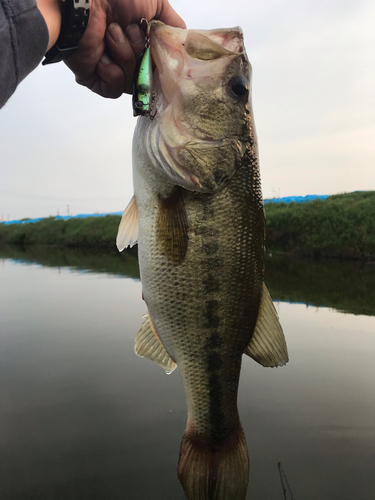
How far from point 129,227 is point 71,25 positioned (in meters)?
0.96

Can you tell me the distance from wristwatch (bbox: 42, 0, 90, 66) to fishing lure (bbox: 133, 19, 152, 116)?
31cm

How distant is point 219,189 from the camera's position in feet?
5.97

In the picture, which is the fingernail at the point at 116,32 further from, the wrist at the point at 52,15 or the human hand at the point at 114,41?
the wrist at the point at 52,15

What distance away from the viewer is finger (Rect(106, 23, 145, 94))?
1836 mm

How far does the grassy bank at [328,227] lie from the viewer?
1900 centimetres

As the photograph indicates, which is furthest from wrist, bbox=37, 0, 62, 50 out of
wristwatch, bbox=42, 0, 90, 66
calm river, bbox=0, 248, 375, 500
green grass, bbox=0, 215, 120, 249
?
green grass, bbox=0, 215, 120, 249

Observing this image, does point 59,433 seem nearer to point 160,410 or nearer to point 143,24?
point 160,410

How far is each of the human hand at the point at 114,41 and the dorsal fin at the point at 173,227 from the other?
0.73 meters

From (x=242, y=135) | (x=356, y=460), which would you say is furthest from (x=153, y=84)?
(x=356, y=460)

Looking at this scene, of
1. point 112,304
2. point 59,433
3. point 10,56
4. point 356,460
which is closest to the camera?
point 10,56

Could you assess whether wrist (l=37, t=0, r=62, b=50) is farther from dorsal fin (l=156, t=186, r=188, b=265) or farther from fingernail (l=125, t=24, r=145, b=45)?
dorsal fin (l=156, t=186, r=188, b=265)

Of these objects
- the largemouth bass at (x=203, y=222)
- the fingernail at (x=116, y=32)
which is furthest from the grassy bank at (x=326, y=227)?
the fingernail at (x=116, y=32)

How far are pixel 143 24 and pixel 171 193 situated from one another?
2.78 ft

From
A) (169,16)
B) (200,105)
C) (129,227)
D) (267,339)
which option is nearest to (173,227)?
(129,227)
